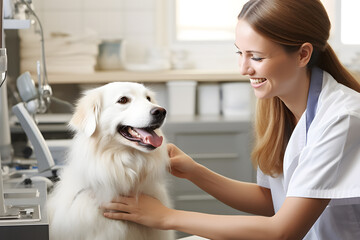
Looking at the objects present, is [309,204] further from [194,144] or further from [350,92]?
[194,144]

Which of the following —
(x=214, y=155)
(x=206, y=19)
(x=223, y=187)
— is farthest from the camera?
(x=206, y=19)

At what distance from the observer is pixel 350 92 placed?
1.54 metres

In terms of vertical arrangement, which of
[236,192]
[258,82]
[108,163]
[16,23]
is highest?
[16,23]

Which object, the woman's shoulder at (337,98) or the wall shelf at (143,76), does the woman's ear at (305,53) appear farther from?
the wall shelf at (143,76)

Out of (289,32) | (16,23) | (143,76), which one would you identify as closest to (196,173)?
(289,32)

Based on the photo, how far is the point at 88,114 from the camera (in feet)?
5.07

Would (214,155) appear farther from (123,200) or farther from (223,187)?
(123,200)

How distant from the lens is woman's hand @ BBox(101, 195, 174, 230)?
147 cm

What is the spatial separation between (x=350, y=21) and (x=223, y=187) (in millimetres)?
2494

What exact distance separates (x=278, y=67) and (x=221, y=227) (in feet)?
1.53

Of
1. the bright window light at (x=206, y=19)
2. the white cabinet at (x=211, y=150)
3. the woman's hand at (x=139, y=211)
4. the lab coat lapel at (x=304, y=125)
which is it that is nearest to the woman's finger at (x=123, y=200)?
the woman's hand at (x=139, y=211)

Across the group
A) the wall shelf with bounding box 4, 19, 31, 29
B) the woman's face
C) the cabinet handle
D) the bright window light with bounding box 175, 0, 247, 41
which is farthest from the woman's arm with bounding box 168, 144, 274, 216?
the bright window light with bounding box 175, 0, 247, 41

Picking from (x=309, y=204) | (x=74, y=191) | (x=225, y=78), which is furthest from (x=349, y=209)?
(x=225, y=78)

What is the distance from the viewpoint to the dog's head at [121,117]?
153 cm
